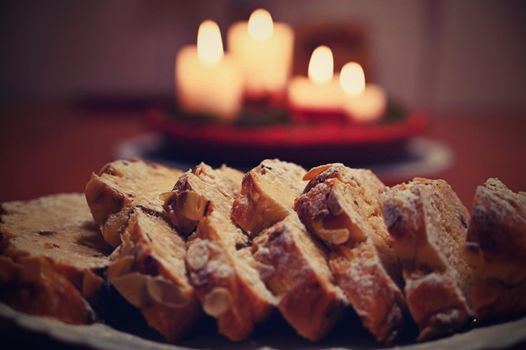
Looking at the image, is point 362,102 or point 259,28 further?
point 259,28

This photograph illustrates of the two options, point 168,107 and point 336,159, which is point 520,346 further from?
point 168,107

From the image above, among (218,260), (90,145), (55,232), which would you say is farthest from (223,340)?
(90,145)

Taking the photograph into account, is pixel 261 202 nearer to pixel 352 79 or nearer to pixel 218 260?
pixel 218 260

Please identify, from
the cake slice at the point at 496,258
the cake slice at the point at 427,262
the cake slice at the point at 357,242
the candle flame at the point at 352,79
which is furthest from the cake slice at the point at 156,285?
the candle flame at the point at 352,79

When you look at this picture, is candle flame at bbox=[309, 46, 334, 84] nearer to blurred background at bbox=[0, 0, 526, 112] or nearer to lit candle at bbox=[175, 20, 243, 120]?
lit candle at bbox=[175, 20, 243, 120]

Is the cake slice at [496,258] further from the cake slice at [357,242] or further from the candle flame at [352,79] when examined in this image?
the candle flame at [352,79]

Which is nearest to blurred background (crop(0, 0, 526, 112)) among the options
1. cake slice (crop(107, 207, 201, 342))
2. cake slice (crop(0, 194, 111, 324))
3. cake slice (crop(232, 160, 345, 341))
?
cake slice (crop(0, 194, 111, 324))
